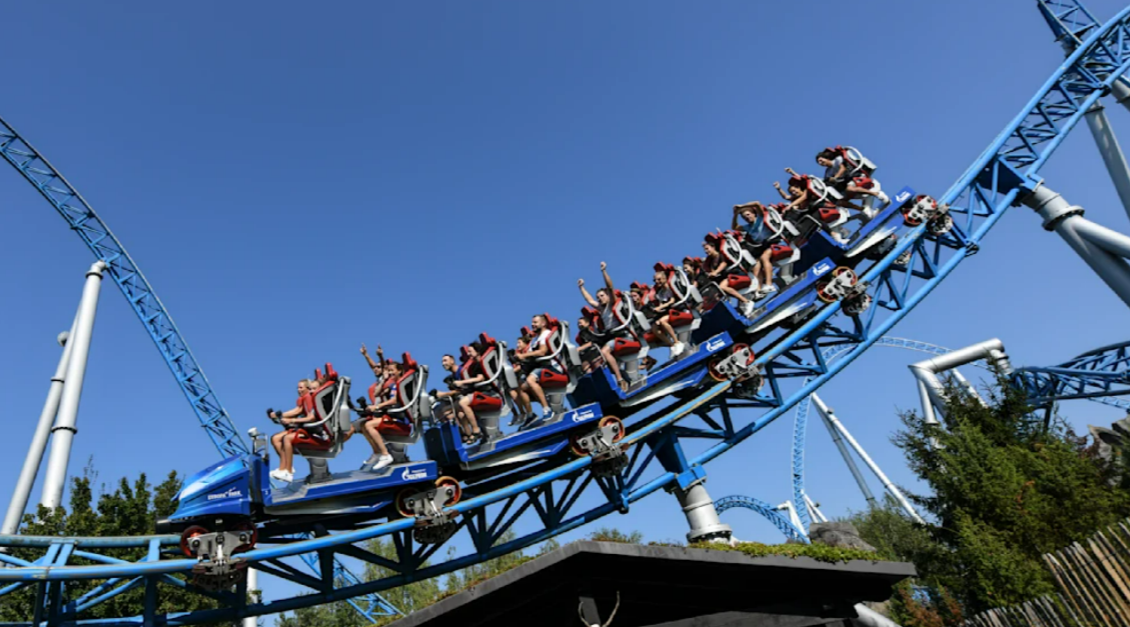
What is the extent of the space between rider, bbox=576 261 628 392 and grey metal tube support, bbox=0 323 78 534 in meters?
9.72

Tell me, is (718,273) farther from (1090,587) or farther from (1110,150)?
(1110,150)

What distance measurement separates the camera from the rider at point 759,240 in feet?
43.3

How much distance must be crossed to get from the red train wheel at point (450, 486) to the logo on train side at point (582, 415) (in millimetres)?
1916

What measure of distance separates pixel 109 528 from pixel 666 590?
12.5 meters

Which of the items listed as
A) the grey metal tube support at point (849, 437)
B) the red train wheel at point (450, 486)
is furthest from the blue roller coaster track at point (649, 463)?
the grey metal tube support at point (849, 437)

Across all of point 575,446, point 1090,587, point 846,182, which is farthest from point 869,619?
point 846,182

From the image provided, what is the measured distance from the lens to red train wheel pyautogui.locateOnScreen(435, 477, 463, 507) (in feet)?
31.2

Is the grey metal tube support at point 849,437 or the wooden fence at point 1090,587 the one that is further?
the grey metal tube support at point 849,437

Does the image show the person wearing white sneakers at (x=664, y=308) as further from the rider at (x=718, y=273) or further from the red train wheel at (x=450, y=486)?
the red train wheel at (x=450, y=486)

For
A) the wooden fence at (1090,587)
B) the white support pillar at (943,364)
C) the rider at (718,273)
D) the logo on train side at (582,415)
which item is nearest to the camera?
the wooden fence at (1090,587)

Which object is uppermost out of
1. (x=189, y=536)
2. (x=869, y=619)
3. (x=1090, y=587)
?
(x=189, y=536)

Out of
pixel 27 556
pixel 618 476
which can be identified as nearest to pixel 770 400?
pixel 618 476

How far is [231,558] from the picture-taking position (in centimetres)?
811

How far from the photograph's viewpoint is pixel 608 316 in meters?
12.2
